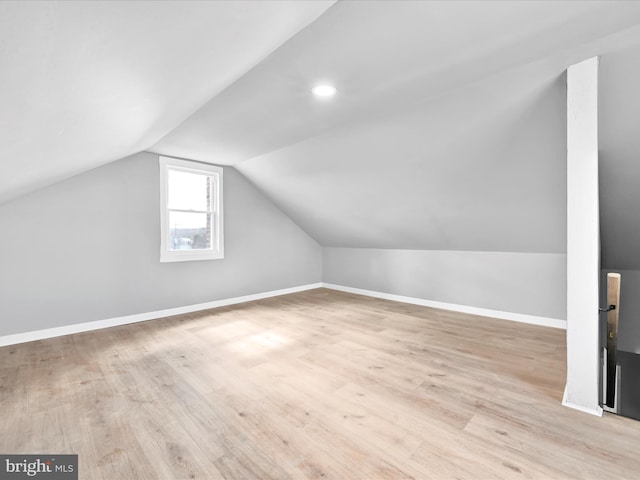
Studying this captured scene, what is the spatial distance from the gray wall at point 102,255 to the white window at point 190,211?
0.37 ft

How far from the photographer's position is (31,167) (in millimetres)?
2141

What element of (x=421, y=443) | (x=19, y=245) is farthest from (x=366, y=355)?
(x=19, y=245)

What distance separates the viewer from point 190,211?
4.39m

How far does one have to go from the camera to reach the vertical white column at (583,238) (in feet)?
6.20

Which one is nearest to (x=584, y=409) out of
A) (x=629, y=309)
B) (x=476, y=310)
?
(x=476, y=310)

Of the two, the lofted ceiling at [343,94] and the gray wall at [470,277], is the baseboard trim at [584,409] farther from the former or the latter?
the gray wall at [470,277]

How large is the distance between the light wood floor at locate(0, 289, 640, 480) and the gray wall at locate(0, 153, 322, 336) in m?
0.45

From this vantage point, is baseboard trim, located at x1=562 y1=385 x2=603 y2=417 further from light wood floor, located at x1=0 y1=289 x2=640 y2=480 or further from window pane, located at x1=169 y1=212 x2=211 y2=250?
window pane, located at x1=169 y1=212 x2=211 y2=250

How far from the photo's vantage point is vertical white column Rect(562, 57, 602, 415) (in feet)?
6.20

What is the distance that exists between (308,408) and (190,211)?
3.39 m

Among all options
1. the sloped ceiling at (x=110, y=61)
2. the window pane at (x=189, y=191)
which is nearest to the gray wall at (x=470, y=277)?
the window pane at (x=189, y=191)

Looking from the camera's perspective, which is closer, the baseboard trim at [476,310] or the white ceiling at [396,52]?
the white ceiling at [396,52]

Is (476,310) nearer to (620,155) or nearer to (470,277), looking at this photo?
(470,277)

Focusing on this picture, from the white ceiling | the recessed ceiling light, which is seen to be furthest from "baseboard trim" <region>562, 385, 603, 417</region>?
the recessed ceiling light
